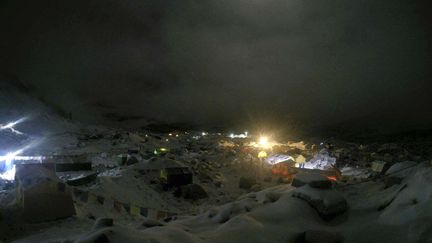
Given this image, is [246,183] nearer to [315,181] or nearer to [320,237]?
[315,181]

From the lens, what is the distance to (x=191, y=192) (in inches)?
711

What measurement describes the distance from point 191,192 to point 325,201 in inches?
464

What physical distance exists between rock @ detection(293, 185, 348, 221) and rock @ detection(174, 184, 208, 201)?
429 inches

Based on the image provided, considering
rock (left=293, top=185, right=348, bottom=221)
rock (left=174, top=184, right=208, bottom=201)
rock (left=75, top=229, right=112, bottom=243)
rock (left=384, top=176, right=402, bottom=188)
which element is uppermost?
rock (left=384, top=176, right=402, bottom=188)

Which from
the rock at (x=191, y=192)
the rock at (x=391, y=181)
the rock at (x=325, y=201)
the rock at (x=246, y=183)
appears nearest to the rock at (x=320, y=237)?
the rock at (x=325, y=201)

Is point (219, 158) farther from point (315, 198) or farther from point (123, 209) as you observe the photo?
point (315, 198)

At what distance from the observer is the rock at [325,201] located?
7223 millimetres

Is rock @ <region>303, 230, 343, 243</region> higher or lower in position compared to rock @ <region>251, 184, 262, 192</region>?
higher

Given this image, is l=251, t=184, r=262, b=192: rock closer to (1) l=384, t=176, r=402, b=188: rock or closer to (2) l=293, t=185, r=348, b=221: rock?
(1) l=384, t=176, r=402, b=188: rock

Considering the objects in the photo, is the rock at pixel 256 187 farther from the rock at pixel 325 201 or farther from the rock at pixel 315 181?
the rock at pixel 325 201

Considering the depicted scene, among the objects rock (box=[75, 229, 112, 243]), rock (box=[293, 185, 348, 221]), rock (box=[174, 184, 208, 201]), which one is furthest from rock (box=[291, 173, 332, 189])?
rock (box=[174, 184, 208, 201])

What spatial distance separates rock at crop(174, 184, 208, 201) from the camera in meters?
17.9

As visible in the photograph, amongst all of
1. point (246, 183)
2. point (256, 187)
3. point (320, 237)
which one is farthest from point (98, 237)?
point (246, 183)

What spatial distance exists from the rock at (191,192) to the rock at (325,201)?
10904mm
